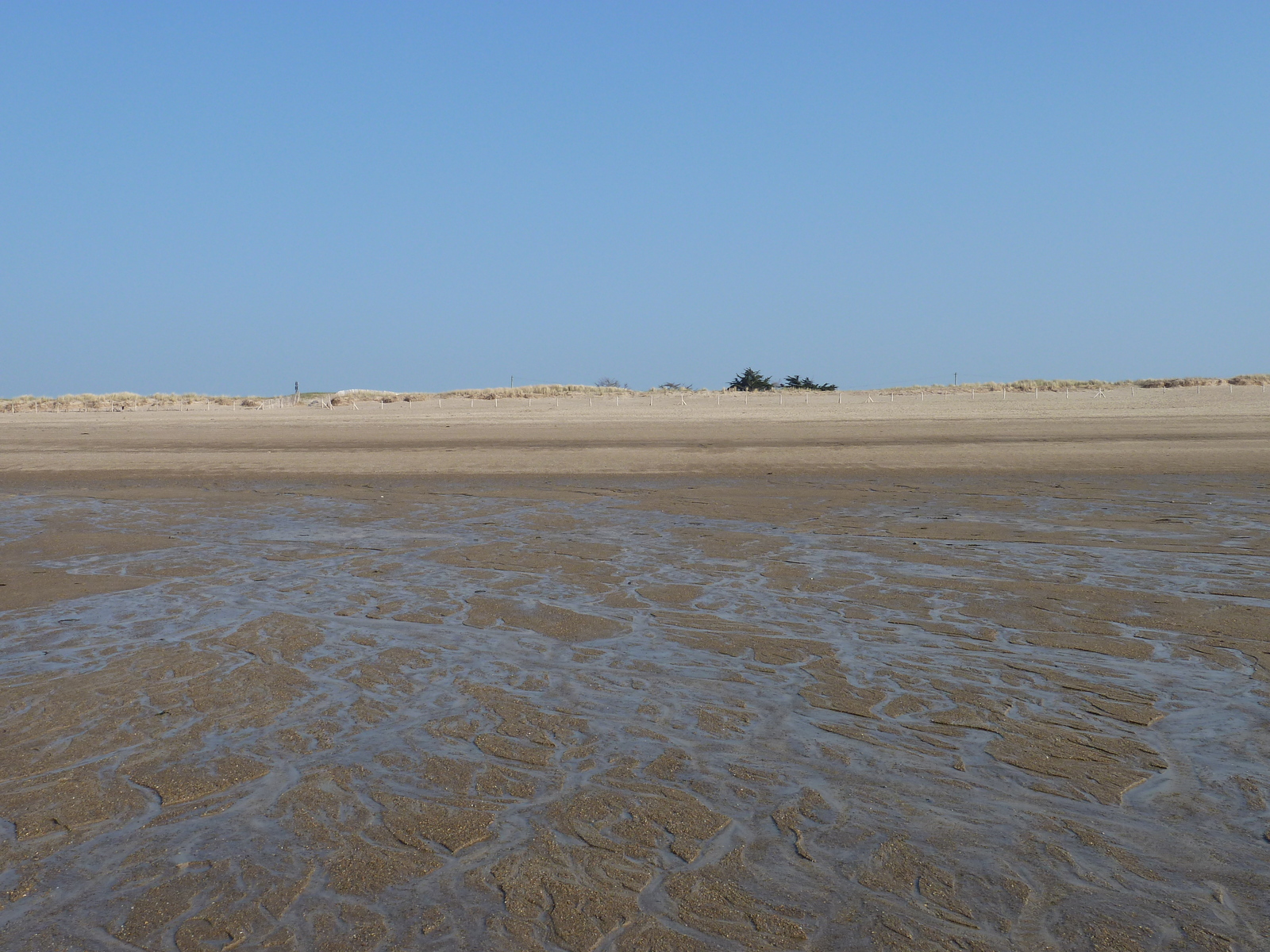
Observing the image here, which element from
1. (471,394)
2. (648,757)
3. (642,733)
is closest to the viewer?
(648,757)

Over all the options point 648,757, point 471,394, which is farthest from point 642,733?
point 471,394

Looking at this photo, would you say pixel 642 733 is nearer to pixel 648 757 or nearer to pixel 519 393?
pixel 648 757

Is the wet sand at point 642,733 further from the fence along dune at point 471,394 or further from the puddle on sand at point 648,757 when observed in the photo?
the fence along dune at point 471,394

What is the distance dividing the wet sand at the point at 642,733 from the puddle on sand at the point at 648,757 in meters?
0.02

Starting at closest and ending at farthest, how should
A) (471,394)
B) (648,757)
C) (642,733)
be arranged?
(648,757)
(642,733)
(471,394)

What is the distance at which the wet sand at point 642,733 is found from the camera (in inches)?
119

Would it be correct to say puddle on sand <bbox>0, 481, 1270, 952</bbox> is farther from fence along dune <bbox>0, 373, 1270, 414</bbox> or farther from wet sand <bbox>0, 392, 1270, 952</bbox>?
fence along dune <bbox>0, 373, 1270, 414</bbox>

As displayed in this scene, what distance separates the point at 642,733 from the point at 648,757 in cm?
28

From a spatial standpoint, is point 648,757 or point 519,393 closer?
point 648,757

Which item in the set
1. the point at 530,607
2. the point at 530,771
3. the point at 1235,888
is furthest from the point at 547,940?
the point at 530,607

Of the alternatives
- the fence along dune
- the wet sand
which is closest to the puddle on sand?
the wet sand

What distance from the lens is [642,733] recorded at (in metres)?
4.47

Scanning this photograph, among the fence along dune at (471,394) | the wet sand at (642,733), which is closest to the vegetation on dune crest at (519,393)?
the fence along dune at (471,394)

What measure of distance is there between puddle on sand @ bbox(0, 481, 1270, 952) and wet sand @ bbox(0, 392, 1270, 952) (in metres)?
0.02
